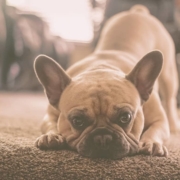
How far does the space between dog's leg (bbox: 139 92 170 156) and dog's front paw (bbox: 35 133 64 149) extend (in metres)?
0.28

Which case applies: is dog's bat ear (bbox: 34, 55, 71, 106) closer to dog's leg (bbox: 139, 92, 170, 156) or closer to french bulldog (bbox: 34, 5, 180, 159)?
french bulldog (bbox: 34, 5, 180, 159)

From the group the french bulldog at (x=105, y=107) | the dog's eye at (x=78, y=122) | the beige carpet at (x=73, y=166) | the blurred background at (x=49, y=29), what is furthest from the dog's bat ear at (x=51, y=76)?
the blurred background at (x=49, y=29)

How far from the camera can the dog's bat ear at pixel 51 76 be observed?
4.75 ft

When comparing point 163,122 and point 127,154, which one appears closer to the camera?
point 127,154

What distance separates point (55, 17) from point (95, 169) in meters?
4.11

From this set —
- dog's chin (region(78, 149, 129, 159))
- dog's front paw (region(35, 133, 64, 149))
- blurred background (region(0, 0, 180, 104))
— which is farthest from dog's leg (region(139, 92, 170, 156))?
blurred background (region(0, 0, 180, 104))

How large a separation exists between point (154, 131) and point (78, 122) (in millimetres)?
328

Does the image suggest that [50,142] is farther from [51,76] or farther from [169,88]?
[169,88]

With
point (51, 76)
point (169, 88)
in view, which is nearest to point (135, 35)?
point (169, 88)

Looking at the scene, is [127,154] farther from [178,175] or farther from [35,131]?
[35,131]

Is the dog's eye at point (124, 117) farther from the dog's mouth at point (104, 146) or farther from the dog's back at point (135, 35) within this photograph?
the dog's back at point (135, 35)

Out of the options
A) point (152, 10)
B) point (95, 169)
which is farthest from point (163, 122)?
point (152, 10)

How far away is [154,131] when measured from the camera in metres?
1.45

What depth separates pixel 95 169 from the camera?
113 centimetres
